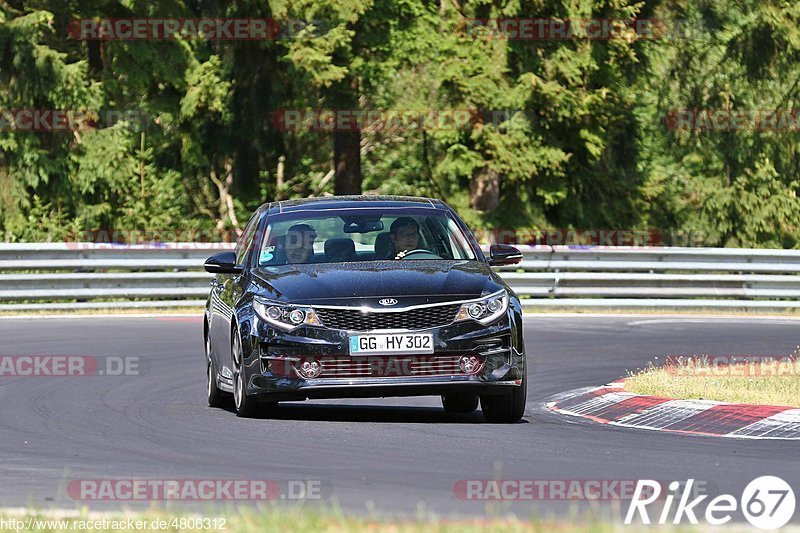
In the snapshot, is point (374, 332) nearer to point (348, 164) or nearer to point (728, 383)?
point (728, 383)

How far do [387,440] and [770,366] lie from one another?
6.38 metres

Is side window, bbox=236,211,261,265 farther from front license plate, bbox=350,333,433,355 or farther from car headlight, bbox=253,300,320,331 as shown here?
front license plate, bbox=350,333,433,355

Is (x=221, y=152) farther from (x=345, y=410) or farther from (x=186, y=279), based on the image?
(x=345, y=410)

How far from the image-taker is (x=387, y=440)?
1058 cm

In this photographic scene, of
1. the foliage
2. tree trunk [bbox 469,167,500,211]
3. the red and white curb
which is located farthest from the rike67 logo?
tree trunk [bbox 469,167,500,211]

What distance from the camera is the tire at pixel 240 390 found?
11.9m

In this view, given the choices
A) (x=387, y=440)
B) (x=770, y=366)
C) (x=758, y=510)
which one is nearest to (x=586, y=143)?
(x=770, y=366)

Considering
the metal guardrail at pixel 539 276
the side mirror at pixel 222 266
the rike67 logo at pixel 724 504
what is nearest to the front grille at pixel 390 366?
the side mirror at pixel 222 266

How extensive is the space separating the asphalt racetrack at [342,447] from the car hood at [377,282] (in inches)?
35.1

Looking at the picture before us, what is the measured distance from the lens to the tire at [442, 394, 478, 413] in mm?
12891

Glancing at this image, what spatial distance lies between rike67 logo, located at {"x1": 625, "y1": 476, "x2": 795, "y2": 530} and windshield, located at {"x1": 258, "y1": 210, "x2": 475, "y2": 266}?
426 cm

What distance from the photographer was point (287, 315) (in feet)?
37.7

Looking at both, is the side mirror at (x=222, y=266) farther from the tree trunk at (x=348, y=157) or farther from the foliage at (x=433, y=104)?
the tree trunk at (x=348, y=157)

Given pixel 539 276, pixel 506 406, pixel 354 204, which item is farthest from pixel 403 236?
pixel 539 276
